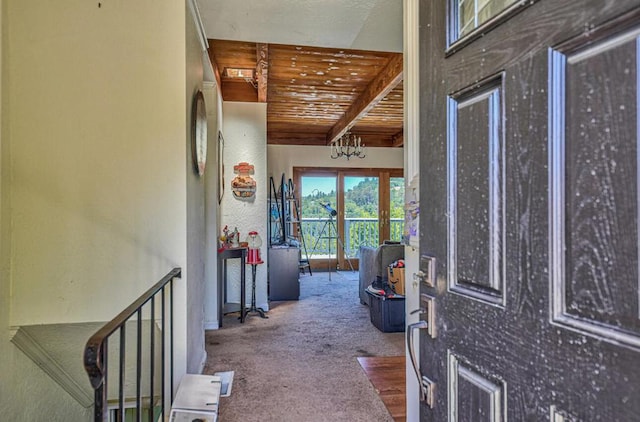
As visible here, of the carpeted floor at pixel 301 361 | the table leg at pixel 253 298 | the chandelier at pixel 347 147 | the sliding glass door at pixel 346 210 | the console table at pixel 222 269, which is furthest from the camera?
the sliding glass door at pixel 346 210

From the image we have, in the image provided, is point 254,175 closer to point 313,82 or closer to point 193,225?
point 313,82

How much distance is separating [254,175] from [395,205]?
4045mm

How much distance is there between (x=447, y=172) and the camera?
0.94 meters

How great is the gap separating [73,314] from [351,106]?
419 centimetres

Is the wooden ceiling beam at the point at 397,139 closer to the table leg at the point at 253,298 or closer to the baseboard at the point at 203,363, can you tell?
the table leg at the point at 253,298

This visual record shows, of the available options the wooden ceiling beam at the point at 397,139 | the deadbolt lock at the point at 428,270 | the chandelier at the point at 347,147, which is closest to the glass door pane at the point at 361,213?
the chandelier at the point at 347,147

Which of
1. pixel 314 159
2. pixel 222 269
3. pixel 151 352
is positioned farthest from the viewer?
pixel 314 159

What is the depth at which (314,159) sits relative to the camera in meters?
7.29

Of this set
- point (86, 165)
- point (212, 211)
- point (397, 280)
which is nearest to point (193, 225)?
point (86, 165)

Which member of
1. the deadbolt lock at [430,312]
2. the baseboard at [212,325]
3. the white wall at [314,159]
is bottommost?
the baseboard at [212,325]

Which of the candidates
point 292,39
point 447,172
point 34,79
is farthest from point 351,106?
point 447,172

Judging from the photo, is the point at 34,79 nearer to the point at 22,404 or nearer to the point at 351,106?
the point at 22,404

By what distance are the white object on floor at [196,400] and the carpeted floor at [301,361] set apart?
0.27m

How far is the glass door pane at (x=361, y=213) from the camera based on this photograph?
752cm
